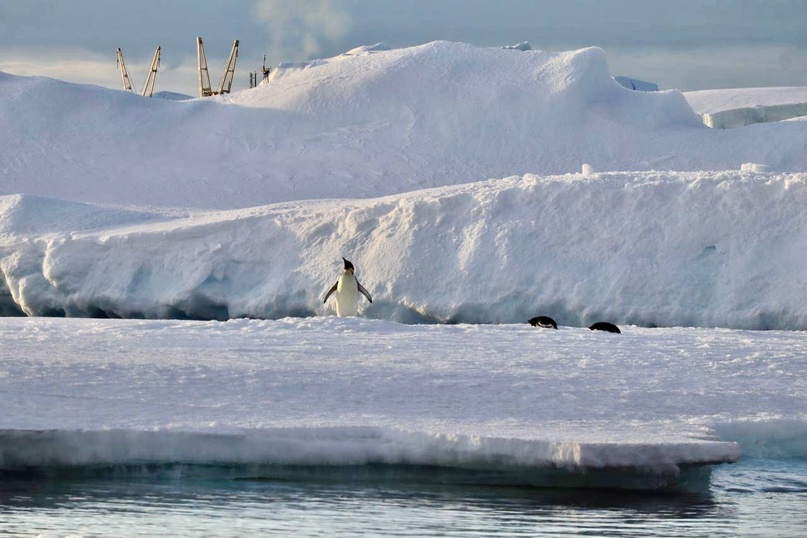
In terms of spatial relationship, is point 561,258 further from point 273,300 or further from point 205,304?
point 205,304

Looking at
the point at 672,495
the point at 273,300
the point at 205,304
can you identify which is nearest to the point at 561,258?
the point at 273,300

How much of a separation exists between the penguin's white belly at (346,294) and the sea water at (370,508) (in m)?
6.76

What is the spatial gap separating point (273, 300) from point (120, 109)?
40.3ft

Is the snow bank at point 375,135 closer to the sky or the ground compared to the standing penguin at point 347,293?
closer to the sky

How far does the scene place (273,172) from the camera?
2278 cm

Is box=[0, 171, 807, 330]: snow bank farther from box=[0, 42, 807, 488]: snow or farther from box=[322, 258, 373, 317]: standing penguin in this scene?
box=[322, 258, 373, 317]: standing penguin

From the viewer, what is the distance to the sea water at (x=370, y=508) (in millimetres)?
4789

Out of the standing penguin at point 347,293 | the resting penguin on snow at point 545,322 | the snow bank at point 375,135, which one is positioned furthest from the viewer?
the snow bank at point 375,135

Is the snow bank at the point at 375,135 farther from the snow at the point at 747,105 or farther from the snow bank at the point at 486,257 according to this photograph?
the snow at the point at 747,105

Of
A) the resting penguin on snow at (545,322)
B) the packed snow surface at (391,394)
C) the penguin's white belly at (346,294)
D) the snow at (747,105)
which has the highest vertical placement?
the snow at (747,105)

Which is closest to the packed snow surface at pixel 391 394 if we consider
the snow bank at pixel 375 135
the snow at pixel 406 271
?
the snow at pixel 406 271

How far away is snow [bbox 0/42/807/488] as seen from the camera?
239 inches

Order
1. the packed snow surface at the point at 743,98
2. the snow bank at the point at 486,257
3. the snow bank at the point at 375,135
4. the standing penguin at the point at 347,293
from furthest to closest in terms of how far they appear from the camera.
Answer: the packed snow surface at the point at 743,98 < the snow bank at the point at 375,135 < the snow bank at the point at 486,257 < the standing penguin at the point at 347,293

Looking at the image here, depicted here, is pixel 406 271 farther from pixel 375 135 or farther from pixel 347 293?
pixel 375 135
